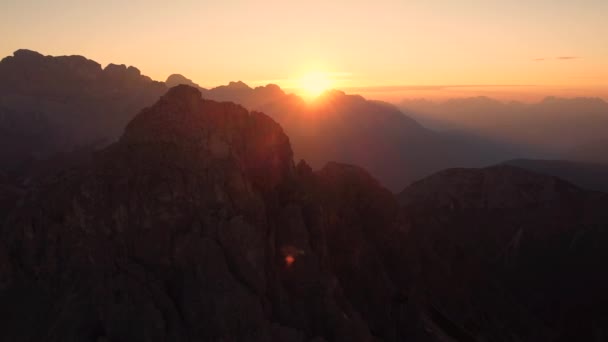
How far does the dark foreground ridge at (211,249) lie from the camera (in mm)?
36312

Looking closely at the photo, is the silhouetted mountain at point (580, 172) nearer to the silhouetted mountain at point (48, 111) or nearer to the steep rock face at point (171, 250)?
the silhouetted mountain at point (48, 111)

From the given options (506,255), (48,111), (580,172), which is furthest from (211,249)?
(580,172)

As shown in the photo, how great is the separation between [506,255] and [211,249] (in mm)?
71875

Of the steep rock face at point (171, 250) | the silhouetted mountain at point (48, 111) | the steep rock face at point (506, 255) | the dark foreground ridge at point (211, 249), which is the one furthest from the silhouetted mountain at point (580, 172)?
the steep rock face at point (171, 250)

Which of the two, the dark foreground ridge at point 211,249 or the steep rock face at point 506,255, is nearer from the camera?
the dark foreground ridge at point 211,249

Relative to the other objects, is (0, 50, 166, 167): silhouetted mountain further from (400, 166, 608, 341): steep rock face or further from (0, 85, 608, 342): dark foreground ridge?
(400, 166, 608, 341): steep rock face

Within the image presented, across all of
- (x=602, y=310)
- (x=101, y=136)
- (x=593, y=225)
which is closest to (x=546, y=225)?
(x=593, y=225)

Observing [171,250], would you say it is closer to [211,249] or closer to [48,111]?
[211,249]

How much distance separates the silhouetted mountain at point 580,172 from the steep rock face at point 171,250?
492 feet

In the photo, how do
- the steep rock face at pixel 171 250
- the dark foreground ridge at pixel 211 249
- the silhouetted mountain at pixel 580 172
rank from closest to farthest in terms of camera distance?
the steep rock face at pixel 171 250, the dark foreground ridge at pixel 211 249, the silhouetted mountain at pixel 580 172

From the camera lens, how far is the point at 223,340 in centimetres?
3528

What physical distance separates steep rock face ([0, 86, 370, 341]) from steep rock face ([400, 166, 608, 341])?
17.4 metres

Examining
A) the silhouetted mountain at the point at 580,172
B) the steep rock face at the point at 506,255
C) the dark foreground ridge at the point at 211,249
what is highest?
the dark foreground ridge at the point at 211,249

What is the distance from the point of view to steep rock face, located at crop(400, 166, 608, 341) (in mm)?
64312
